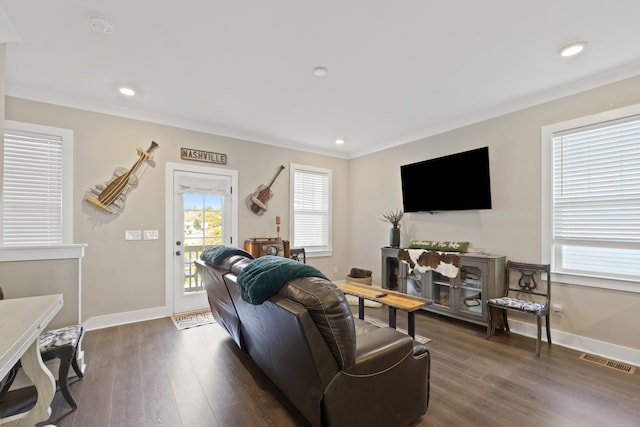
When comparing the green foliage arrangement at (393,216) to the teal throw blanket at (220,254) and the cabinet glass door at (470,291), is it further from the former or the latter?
the teal throw blanket at (220,254)

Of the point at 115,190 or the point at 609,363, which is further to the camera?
the point at 115,190

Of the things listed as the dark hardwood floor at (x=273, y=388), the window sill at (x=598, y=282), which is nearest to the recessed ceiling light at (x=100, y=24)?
the dark hardwood floor at (x=273, y=388)

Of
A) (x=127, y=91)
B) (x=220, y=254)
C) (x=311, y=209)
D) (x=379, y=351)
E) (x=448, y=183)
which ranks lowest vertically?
(x=379, y=351)

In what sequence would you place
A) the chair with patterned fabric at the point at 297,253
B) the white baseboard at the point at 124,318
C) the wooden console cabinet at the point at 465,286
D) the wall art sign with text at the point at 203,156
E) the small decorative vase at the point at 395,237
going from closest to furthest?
1. the wooden console cabinet at the point at 465,286
2. the white baseboard at the point at 124,318
3. the wall art sign with text at the point at 203,156
4. the small decorative vase at the point at 395,237
5. the chair with patterned fabric at the point at 297,253

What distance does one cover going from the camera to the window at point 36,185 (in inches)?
120

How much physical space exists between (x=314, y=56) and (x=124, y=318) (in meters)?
3.78

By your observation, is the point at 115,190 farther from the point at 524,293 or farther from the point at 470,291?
the point at 524,293

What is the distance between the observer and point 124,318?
3623mm

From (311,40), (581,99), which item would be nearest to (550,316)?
(581,99)

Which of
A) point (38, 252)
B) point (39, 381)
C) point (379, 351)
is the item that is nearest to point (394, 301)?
point (379, 351)

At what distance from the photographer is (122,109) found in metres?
3.60

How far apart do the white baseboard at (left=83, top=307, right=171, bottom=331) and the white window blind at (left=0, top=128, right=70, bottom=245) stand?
3.36 ft

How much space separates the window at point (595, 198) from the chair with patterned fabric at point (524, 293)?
18 centimetres

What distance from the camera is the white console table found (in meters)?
1.36
